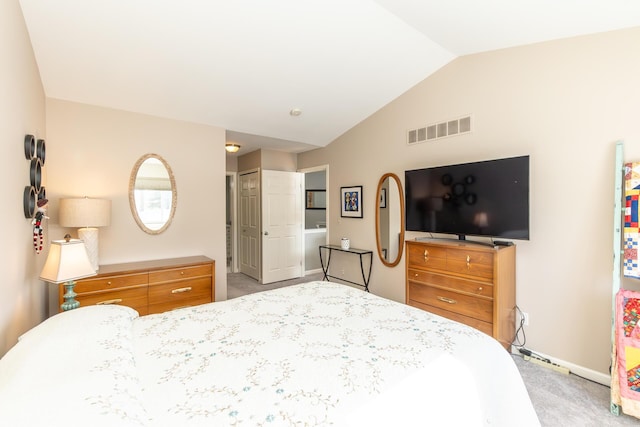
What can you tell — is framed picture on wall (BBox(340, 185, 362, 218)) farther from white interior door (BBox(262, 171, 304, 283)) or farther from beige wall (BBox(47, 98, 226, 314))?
beige wall (BBox(47, 98, 226, 314))

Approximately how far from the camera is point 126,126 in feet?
10.4

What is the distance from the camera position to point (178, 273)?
10.1 ft

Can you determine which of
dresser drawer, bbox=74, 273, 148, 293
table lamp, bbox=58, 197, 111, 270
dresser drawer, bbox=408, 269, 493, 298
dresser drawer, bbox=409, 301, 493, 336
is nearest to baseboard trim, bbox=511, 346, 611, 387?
dresser drawer, bbox=409, 301, 493, 336

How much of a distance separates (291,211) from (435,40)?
3419mm

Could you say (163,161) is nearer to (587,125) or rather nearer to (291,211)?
(291,211)

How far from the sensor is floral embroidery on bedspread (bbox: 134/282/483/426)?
3.00 feet

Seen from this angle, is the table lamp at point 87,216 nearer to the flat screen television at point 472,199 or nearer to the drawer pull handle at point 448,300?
the flat screen television at point 472,199

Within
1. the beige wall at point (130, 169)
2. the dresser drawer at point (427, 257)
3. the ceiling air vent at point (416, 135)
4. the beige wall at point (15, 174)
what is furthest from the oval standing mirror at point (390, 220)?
the beige wall at point (15, 174)

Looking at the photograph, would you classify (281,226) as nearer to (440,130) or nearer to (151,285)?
(151,285)

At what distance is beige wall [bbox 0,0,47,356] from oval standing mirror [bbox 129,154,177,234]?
1104mm

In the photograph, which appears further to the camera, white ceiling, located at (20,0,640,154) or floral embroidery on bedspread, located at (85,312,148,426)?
white ceiling, located at (20,0,640,154)

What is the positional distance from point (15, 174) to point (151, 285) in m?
1.61

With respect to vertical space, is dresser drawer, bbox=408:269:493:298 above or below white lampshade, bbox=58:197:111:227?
below

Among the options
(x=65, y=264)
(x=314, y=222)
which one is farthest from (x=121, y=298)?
(x=314, y=222)
